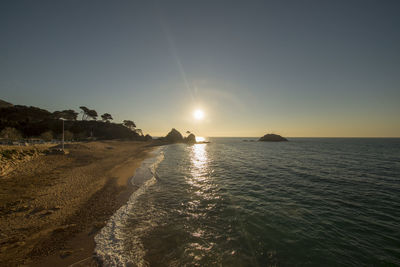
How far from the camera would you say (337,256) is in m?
5.54

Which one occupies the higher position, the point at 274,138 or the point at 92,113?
the point at 92,113

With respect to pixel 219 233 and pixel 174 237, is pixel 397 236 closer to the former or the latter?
pixel 219 233

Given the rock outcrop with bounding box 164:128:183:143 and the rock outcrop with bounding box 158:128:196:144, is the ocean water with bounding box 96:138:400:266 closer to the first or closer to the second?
the rock outcrop with bounding box 164:128:183:143

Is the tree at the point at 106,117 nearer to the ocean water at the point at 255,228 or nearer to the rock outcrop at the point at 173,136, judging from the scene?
the rock outcrop at the point at 173,136

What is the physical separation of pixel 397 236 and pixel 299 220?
4050 mm

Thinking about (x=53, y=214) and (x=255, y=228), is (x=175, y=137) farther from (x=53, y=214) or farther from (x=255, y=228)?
(x=255, y=228)

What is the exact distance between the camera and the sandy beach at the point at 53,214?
17.0ft

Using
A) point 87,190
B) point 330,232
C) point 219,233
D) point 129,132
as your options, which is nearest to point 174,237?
point 219,233

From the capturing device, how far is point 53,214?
25.1 ft

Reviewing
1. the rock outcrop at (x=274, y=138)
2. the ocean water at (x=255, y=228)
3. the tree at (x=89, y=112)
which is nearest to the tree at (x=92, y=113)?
the tree at (x=89, y=112)

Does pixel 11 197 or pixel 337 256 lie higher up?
pixel 11 197

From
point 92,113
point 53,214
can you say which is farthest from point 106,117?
point 53,214

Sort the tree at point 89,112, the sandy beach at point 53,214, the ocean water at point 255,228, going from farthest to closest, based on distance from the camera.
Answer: the tree at point 89,112 → the ocean water at point 255,228 → the sandy beach at point 53,214

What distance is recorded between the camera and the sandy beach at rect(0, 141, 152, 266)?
5.18 m
